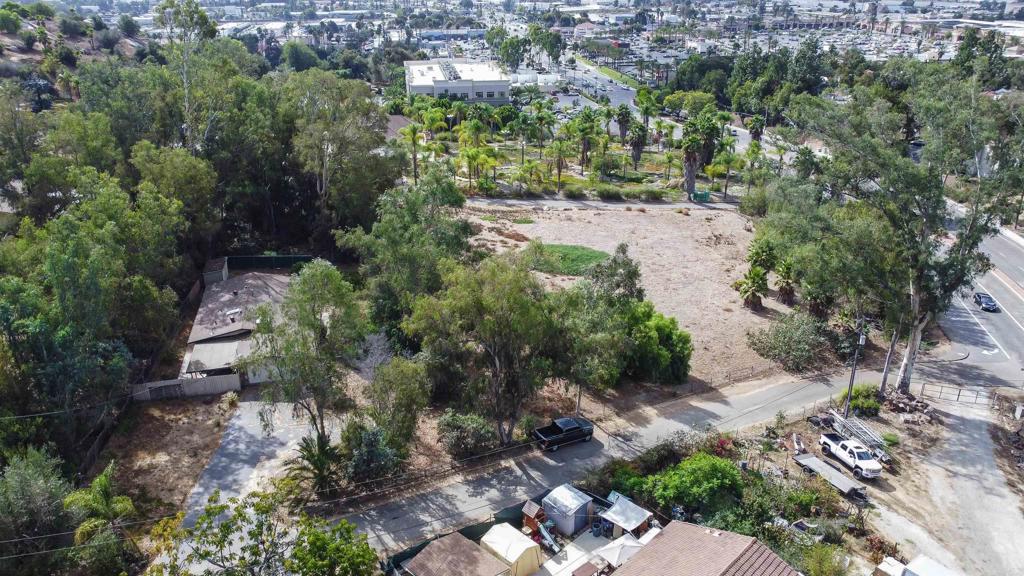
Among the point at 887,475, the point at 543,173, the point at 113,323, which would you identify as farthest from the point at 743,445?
the point at 543,173

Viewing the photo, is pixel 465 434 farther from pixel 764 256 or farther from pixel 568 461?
pixel 764 256

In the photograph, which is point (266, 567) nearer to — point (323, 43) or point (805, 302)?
point (805, 302)

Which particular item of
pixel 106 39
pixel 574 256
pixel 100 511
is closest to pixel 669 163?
pixel 574 256

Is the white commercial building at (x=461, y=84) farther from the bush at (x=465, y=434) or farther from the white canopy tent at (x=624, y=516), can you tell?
the white canopy tent at (x=624, y=516)

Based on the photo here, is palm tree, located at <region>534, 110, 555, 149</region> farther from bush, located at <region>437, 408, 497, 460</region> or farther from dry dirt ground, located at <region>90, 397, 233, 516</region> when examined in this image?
bush, located at <region>437, 408, 497, 460</region>

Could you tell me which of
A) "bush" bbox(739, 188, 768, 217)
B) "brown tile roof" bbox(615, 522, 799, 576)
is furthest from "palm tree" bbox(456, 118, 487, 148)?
"brown tile roof" bbox(615, 522, 799, 576)

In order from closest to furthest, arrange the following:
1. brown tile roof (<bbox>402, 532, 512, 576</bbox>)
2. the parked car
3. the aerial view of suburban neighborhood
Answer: brown tile roof (<bbox>402, 532, 512, 576</bbox>) → the aerial view of suburban neighborhood → the parked car
